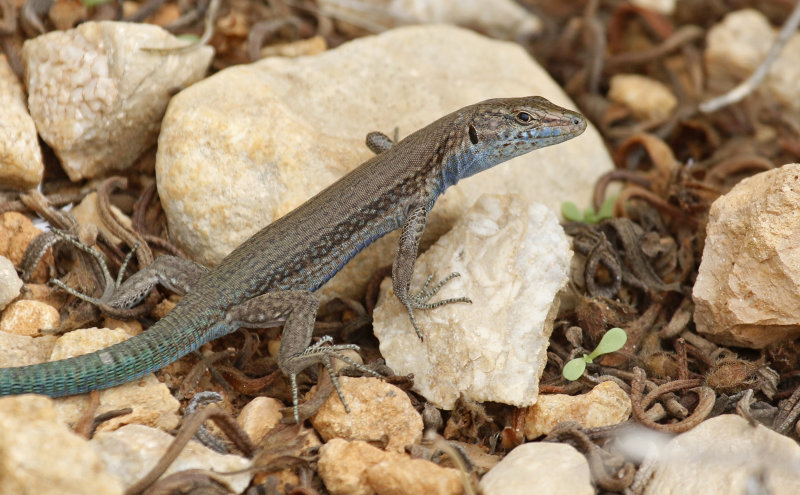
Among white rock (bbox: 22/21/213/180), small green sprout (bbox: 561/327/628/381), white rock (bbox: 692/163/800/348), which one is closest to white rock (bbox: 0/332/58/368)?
white rock (bbox: 22/21/213/180)

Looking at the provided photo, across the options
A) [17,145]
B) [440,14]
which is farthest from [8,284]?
[440,14]

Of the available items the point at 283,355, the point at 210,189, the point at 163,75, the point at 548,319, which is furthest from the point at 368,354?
the point at 163,75

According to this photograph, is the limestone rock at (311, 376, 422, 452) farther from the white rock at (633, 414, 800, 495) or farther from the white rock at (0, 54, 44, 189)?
the white rock at (0, 54, 44, 189)

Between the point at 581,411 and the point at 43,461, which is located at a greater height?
the point at 43,461

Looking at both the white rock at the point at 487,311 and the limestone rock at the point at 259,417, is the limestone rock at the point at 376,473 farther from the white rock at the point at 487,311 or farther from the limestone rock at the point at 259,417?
the white rock at the point at 487,311

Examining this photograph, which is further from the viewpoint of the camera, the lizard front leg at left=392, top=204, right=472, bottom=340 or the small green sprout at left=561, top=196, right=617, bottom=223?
the small green sprout at left=561, top=196, right=617, bottom=223

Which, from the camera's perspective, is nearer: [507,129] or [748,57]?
[507,129]

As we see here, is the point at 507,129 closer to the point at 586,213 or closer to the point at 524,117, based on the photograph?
the point at 524,117
